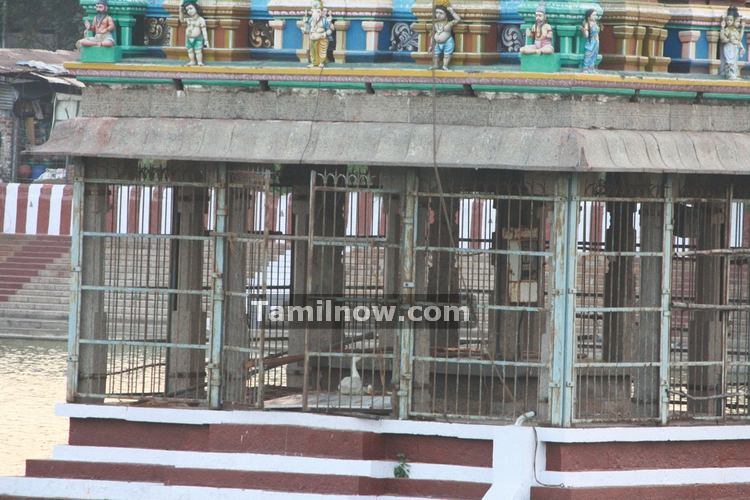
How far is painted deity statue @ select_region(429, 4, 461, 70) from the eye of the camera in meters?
12.9

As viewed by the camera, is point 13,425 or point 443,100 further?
point 13,425

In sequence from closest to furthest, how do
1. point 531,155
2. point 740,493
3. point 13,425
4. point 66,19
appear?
point 531,155, point 740,493, point 13,425, point 66,19

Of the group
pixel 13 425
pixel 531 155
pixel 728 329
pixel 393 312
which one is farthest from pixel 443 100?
pixel 13 425

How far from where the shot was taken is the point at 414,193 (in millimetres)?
12875

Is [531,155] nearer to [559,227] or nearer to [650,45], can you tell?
[559,227]

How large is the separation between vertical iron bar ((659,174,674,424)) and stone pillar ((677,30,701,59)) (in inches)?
41.0

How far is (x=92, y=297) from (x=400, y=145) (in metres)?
2.77

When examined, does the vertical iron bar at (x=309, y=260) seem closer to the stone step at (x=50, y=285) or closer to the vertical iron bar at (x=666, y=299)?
the vertical iron bar at (x=666, y=299)

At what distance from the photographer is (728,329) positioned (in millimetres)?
13773

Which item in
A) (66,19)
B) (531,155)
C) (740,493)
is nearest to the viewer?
(531,155)

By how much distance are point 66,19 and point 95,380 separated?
40.3m

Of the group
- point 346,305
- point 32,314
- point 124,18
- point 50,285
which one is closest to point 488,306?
point 346,305

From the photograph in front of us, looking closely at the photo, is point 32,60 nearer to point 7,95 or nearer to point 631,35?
point 7,95

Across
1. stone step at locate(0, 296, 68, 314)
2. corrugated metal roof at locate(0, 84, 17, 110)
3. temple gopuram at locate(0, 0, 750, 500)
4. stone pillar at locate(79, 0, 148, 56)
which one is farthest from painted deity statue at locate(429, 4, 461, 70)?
corrugated metal roof at locate(0, 84, 17, 110)
